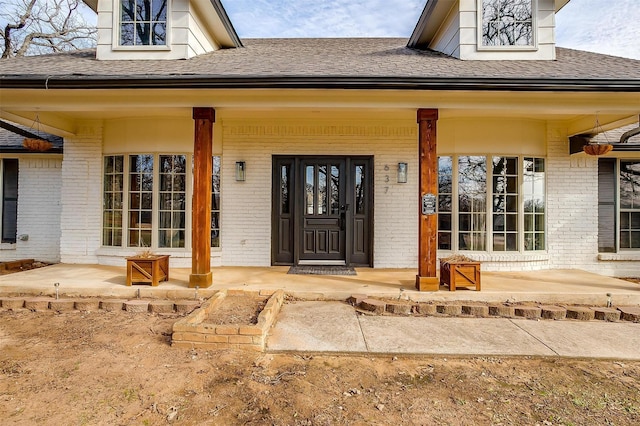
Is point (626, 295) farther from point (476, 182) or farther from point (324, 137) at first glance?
point (324, 137)

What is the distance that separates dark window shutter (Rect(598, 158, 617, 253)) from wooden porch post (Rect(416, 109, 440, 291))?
4078 mm

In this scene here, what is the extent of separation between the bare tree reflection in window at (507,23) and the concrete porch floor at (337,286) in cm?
416

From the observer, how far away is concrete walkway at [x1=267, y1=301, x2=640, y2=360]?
322 centimetres

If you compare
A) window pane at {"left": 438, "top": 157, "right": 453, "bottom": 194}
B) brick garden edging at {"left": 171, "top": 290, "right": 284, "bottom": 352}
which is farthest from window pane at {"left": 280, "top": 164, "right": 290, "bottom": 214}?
brick garden edging at {"left": 171, "top": 290, "right": 284, "bottom": 352}

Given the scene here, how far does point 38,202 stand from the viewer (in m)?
6.93

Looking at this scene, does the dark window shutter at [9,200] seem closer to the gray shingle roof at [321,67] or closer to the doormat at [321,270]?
the gray shingle roof at [321,67]

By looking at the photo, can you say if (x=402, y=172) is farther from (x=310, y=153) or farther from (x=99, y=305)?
(x=99, y=305)

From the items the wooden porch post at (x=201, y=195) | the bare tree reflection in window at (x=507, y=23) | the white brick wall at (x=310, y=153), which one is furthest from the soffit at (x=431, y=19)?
the wooden porch post at (x=201, y=195)

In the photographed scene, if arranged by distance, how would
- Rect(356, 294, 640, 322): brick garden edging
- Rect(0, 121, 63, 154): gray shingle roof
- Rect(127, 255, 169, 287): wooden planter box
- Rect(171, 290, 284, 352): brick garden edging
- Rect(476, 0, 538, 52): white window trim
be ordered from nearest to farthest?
Rect(171, 290, 284, 352): brick garden edging
Rect(356, 294, 640, 322): brick garden edging
Rect(127, 255, 169, 287): wooden planter box
Rect(476, 0, 538, 52): white window trim
Rect(0, 121, 63, 154): gray shingle roof

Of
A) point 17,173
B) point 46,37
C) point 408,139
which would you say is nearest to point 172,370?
point 408,139

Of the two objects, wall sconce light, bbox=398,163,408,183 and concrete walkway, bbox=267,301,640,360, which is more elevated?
wall sconce light, bbox=398,163,408,183

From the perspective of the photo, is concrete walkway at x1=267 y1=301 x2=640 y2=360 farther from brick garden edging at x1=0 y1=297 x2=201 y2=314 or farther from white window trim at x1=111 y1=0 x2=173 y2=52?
white window trim at x1=111 y1=0 x2=173 y2=52

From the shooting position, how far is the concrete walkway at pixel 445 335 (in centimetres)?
322

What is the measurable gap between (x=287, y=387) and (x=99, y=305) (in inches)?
122
